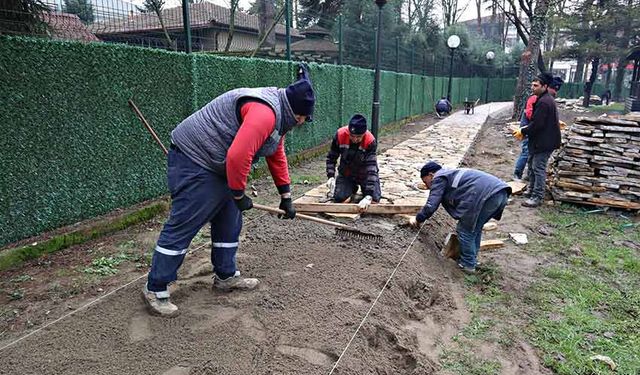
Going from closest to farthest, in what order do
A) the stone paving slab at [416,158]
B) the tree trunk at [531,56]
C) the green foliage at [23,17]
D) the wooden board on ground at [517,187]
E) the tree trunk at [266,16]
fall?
the green foliage at [23,17]
the stone paving slab at [416,158]
the wooden board on ground at [517,187]
the tree trunk at [266,16]
the tree trunk at [531,56]

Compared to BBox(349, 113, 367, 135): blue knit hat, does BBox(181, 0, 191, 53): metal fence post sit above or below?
above

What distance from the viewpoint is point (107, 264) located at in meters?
4.26

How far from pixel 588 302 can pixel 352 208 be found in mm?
2599

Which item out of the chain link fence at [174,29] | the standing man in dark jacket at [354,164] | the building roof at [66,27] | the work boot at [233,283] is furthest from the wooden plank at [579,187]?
the building roof at [66,27]

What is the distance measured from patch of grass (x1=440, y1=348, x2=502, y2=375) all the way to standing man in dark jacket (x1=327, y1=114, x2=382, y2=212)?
94.9 inches

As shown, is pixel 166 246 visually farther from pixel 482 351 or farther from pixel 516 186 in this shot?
pixel 516 186

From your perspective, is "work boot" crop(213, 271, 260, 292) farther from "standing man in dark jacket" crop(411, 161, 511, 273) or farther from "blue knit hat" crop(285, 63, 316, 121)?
"standing man in dark jacket" crop(411, 161, 511, 273)

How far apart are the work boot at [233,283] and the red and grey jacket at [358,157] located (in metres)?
2.38

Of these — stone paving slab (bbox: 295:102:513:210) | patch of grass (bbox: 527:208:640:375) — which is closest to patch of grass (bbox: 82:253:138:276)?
stone paving slab (bbox: 295:102:513:210)

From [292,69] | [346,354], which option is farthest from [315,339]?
[292,69]

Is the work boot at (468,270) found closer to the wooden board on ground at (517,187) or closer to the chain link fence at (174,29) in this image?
the wooden board on ground at (517,187)

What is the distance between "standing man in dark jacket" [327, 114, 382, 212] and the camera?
5469 mm

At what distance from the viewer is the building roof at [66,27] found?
4.94m

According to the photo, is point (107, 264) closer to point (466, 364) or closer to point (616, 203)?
point (466, 364)
